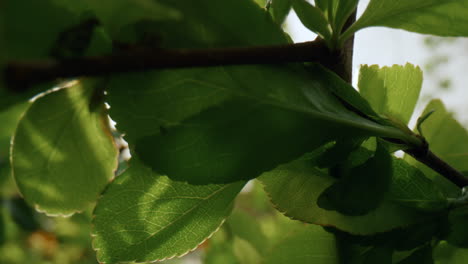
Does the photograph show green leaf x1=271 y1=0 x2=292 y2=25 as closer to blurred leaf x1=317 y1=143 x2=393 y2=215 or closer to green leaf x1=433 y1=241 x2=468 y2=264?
blurred leaf x1=317 y1=143 x2=393 y2=215

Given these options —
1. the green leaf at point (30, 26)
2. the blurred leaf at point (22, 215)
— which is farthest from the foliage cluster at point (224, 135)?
the blurred leaf at point (22, 215)

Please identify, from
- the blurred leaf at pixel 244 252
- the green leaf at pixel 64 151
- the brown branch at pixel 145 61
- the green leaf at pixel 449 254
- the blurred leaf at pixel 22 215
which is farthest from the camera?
the blurred leaf at pixel 22 215

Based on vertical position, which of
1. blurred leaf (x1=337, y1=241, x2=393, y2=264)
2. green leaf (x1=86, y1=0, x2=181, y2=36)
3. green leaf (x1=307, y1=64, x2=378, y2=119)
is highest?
green leaf (x1=86, y1=0, x2=181, y2=36)

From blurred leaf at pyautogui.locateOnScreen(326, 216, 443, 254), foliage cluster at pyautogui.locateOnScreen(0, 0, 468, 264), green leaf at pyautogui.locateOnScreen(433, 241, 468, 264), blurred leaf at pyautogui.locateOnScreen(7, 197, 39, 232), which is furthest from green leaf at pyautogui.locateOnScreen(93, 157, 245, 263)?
blurred leaf at pyautogui.locateOnScreen(7, 197, 39, 232)

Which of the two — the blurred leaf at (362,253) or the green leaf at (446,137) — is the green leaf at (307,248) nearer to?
the blurred leaf at (362,253)

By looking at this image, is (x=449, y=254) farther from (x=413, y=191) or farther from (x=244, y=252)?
(x=244, y=252)

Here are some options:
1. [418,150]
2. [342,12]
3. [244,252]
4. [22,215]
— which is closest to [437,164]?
[418,150]
